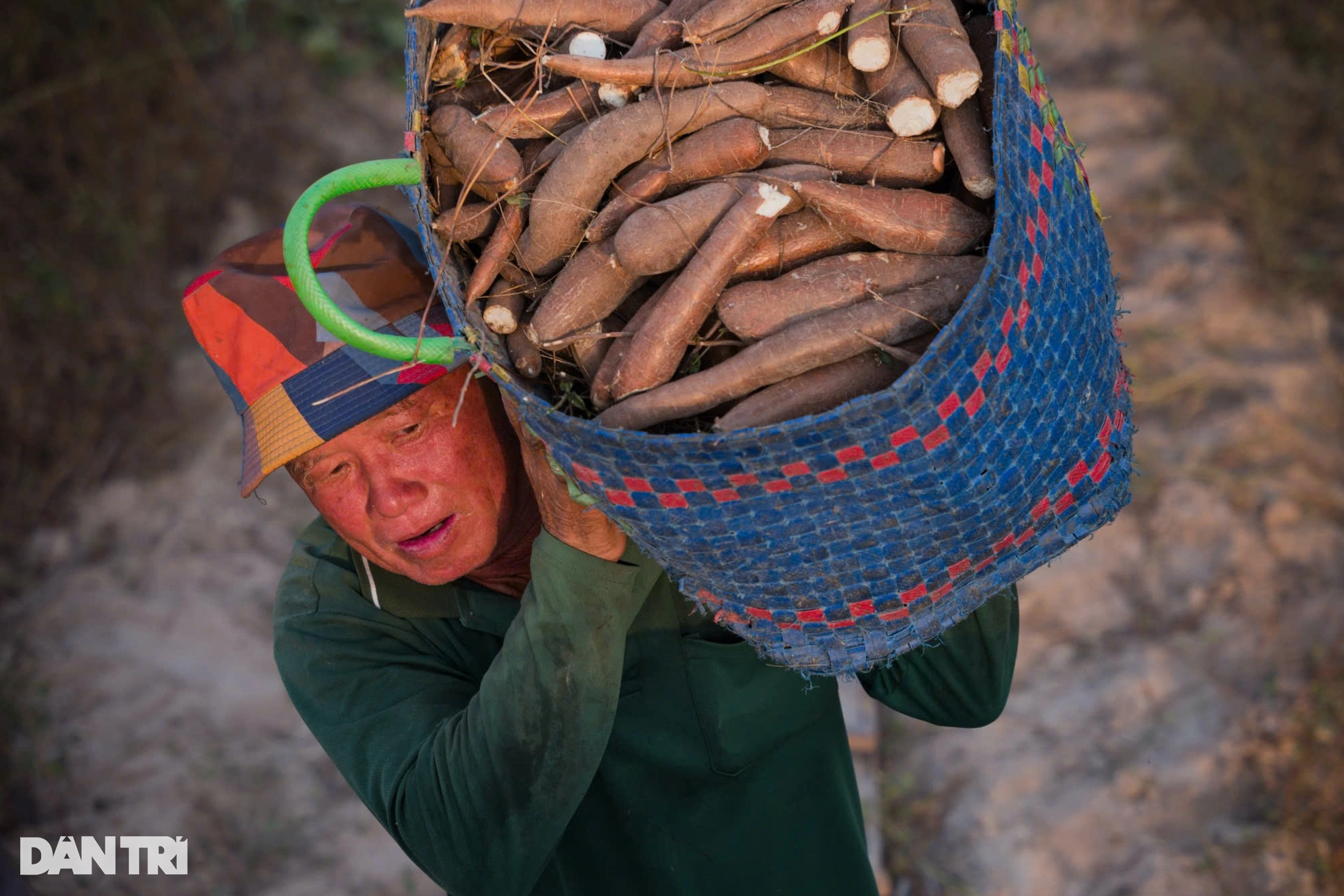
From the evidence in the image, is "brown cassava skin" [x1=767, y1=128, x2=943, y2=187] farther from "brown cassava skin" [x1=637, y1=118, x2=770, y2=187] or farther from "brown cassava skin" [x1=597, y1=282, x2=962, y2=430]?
"brown cassava skin" [x1=597, y1=282, x2=962, y2=430]

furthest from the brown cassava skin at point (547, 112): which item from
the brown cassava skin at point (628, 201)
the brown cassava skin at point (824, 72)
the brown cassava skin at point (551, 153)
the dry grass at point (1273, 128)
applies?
the dry grass at point (1273, 128)

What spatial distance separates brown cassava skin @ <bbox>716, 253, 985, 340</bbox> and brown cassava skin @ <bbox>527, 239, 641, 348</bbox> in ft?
0.42

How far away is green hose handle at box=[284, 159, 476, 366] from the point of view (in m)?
1.26

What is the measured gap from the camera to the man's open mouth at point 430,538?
1.57 meters

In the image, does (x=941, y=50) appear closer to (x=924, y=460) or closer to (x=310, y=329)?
(x=924, y=460)

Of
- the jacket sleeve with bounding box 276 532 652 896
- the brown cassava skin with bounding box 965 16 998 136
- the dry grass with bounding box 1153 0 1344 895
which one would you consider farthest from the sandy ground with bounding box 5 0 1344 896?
the brown cassava skin with bounding box 965 16 998 136

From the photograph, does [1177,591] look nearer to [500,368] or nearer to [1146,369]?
[1146,369]

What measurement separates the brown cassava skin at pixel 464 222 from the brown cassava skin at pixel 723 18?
30cm

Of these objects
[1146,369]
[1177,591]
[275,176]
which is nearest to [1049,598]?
[1177,591]

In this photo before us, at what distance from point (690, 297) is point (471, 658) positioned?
757mm

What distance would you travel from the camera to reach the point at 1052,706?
3264 mm

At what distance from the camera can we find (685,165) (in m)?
1.30

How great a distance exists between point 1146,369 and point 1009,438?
2.99 meters

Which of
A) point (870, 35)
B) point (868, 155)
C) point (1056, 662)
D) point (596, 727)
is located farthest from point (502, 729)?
point (1056, 662)
